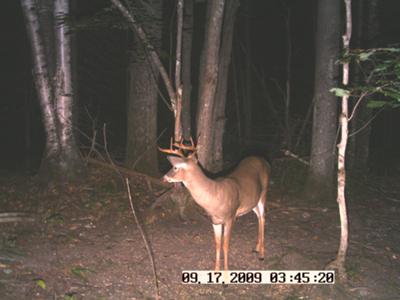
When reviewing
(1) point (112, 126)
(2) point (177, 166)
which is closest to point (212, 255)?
(2) point (177, 166)

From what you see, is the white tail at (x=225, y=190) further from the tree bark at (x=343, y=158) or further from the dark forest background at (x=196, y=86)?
the dark forest background at (x=196, y=86)

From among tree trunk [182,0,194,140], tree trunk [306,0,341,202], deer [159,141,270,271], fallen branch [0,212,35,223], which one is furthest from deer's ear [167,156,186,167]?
tree trunk [182,0,194,140]

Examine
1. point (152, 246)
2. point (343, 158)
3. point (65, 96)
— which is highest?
point (65, 96)

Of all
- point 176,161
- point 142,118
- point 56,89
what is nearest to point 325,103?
point 142,118

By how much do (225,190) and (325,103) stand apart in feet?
12.8

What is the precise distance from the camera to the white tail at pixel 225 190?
451 centimetres

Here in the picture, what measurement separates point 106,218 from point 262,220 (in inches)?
92.7

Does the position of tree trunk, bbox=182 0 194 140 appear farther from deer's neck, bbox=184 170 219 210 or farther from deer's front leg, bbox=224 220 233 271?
deer's neck, bbox=184 170 219 210

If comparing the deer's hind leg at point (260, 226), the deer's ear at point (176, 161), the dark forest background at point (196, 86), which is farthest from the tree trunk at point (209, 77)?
the dark forest background at point (196, 86)

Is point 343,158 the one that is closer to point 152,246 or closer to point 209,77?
point 209,77

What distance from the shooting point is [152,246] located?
5.72 m

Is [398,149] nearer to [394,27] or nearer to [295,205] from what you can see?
[394,27]

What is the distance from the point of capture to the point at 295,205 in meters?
7.86

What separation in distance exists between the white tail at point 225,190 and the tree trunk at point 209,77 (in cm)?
79
